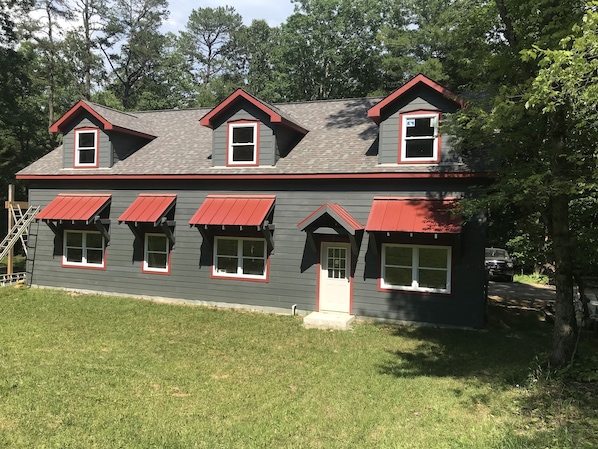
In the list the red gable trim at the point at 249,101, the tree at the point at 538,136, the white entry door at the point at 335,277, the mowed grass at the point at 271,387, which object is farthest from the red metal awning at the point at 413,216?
the red gable trim at the point at 249,101

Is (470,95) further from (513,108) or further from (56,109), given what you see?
(56,109)

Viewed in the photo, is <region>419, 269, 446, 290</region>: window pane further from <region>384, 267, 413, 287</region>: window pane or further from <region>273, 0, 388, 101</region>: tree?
<region>273, 0, 388, 101</region>: tree

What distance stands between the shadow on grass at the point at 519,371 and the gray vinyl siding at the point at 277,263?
85 cm

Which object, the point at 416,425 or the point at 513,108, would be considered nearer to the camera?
the point at 416,425

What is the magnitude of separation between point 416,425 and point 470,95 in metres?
11.6

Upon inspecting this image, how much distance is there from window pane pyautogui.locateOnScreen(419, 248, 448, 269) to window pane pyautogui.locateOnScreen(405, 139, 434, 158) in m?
2.76

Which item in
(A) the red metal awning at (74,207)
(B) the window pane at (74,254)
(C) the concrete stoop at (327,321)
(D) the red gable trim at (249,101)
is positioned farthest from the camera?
(B) the window pane at (74,254)

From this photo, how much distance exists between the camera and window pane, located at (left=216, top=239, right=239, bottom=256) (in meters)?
14.5

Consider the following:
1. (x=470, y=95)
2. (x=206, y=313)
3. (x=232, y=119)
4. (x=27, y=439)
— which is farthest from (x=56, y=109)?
(x=27, y=439)

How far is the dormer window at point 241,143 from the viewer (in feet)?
47.9

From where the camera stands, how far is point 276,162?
14.4m

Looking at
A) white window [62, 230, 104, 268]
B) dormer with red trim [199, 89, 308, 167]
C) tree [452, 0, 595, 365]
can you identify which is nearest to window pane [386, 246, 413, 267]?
tree [452, 0, 595, 365]

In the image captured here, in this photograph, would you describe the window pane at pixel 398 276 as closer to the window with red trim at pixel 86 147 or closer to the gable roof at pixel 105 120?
the gable roof at pixel 105 120

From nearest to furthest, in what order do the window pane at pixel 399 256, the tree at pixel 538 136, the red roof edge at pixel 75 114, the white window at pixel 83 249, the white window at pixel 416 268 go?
the tree at pixel 538 136, the white window at pixel 416 268, the window pane at pixel 399 256, the red roof edge at pixel 75 114, the white window at pixel 83 249
